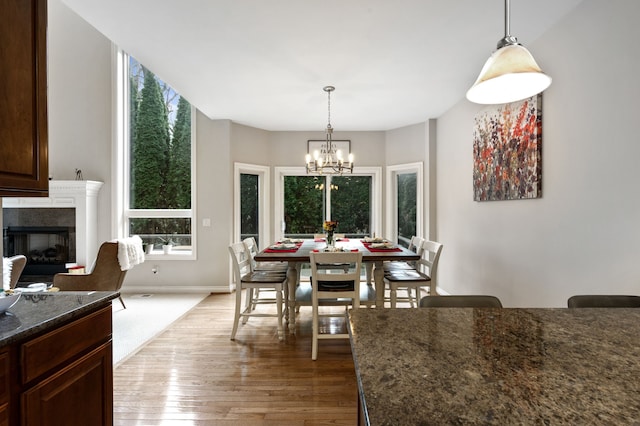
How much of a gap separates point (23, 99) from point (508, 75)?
1943mm

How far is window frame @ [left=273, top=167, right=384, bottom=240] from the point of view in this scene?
219 inches

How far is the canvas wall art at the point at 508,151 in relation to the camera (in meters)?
2.59

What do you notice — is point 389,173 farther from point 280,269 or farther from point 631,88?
point 631,88

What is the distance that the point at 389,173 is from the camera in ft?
18.3

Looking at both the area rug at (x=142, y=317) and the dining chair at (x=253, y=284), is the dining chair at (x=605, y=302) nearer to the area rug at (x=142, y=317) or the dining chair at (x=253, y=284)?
the dining chair at (x=253, y=284)

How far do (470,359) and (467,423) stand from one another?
28cm

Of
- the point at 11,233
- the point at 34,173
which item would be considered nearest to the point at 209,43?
the point at 34,173

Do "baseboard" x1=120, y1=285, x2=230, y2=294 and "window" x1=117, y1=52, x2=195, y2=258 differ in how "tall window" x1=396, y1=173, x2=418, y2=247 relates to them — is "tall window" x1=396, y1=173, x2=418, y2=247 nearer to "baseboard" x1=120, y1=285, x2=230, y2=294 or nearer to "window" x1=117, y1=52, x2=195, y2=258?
"baseboard" x1=120, y1=285, x2=230, y2=294

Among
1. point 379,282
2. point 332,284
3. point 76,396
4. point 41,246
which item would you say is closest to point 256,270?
point 332,284

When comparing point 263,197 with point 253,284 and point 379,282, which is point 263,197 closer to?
point 253,284

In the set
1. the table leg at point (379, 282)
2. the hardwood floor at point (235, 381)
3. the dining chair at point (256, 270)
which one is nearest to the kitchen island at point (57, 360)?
the hardwood floor at point (235, 381)

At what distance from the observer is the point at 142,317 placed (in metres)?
Answer: 3.82

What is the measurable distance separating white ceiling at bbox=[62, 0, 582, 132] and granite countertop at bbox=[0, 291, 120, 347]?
6.11ft

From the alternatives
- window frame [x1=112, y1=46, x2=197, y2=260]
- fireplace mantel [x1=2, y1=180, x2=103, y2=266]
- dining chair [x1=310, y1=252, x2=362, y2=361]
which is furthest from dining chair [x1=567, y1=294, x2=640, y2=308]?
fireplace mantel [x1=2, y1=180, x2=103, y2=266]
